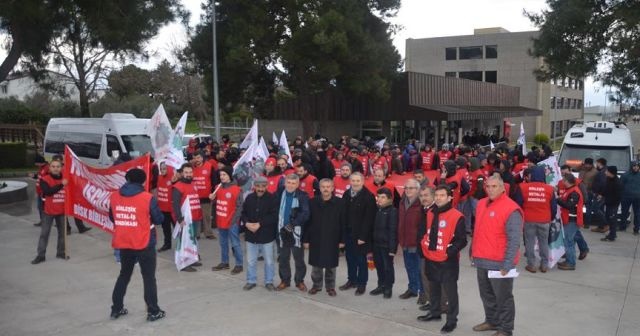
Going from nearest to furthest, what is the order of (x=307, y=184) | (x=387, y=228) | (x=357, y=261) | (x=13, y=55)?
(x=387, y=228) → (x=357, y=261) → (x=307, y=184) → (x=13, y=55)

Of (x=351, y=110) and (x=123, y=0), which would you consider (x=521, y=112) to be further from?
(x=123, y=0)

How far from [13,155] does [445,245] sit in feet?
82.8

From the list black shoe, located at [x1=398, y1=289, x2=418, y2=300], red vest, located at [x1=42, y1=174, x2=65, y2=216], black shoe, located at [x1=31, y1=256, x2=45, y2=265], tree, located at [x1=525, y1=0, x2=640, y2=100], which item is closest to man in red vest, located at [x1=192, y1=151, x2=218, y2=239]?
red vest, located at [x1=42, y1=174, x2=65, y2=216]

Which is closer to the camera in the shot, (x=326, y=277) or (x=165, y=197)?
(x=326, y=277)

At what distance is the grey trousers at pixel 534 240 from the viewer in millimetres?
8406

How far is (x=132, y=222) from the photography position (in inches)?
249

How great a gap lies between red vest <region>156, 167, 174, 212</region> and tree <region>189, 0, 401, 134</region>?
12.9 meters

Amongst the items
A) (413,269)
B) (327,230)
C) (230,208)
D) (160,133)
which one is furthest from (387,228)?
(160,133)

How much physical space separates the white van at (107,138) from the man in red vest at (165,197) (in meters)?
7.24

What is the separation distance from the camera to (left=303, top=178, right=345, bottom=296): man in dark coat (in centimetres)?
722

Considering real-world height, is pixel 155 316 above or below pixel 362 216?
below

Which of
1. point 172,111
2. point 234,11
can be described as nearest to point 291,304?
point 234,11

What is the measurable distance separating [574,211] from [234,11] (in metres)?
19.4

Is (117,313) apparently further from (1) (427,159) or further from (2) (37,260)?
(1) (427,159)
